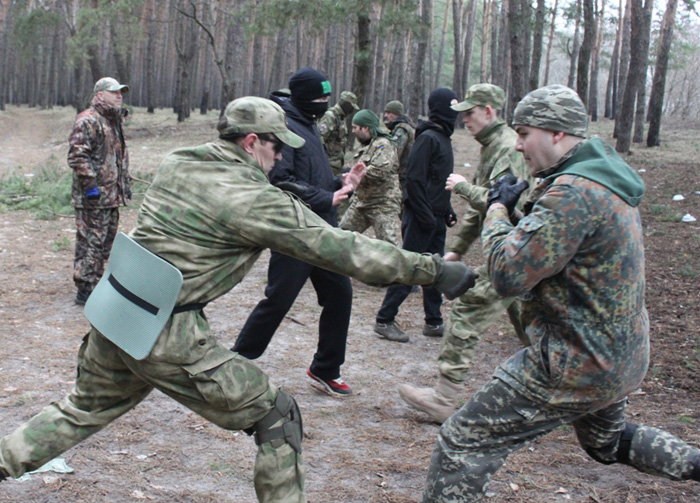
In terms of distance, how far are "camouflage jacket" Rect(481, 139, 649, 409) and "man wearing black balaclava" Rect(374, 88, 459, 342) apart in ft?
12.0

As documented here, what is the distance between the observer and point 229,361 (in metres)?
2.91

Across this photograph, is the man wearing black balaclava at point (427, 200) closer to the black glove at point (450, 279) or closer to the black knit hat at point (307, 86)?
the black knit hat at point (307, 86)

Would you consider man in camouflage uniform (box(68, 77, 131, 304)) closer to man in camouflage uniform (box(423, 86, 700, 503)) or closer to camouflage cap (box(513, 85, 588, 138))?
man in camouflage uniform (box(423, 86, 700, 503))

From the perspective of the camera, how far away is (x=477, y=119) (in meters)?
5.13

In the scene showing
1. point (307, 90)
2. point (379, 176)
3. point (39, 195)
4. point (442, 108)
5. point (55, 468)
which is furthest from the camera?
point (39, 195)

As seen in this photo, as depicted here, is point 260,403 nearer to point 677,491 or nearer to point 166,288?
point 166,288

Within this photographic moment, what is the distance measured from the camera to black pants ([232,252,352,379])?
472cm

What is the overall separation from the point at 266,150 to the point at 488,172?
8.20 feet

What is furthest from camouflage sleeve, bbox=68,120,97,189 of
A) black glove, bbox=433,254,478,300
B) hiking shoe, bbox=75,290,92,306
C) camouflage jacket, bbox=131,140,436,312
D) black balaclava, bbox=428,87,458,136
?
black glove, bbox=433,254,478,300

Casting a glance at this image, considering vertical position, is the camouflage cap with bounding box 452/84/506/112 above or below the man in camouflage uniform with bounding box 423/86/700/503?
above

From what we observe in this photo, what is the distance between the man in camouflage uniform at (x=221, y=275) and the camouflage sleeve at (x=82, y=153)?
4314 mm

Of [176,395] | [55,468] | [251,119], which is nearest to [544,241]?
[251,119]

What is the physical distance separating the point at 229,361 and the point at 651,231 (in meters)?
9.12

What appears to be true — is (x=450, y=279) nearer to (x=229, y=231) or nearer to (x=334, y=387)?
(x=229, y=231)
